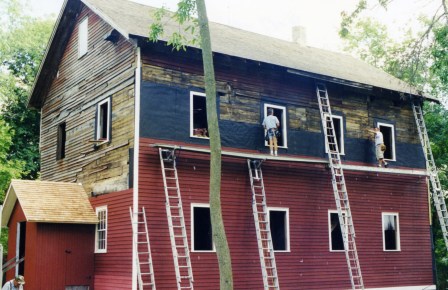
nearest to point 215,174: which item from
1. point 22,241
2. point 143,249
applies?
point 143,249

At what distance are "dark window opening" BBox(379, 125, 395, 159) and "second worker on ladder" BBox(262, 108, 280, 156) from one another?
5888mm

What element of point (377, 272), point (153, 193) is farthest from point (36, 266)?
point (377, 272)

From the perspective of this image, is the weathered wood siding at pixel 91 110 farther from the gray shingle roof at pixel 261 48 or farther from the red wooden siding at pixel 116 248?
the gray shingle roof at pixel 261 48

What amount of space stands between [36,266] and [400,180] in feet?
45.3

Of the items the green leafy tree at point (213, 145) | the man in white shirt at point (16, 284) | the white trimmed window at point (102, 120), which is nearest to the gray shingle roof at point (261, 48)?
the green leafy tree at point (213, 145)

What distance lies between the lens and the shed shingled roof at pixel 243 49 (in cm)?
1869

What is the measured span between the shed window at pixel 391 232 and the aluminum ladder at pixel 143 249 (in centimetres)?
1004

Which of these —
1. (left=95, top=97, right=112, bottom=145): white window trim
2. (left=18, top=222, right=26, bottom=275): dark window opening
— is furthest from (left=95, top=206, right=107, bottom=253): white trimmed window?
(left=18, top=222, right=26, bottom=275): dark window opening

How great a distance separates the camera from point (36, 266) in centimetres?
1714

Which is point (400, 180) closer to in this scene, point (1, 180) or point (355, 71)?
point (355, 71)

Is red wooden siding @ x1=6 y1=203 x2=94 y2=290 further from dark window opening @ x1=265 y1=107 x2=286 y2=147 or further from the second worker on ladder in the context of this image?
dark window opening @ x1=265 y1=107 x2=286 y2=147

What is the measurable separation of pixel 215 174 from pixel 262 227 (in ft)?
16.2

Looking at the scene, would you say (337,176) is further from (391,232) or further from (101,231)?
(101,231)

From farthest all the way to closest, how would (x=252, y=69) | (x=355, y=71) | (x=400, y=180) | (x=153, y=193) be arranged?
(x=355, y=71), (x=400, y=180), (x=252, y=69), (x=153, y=193)
